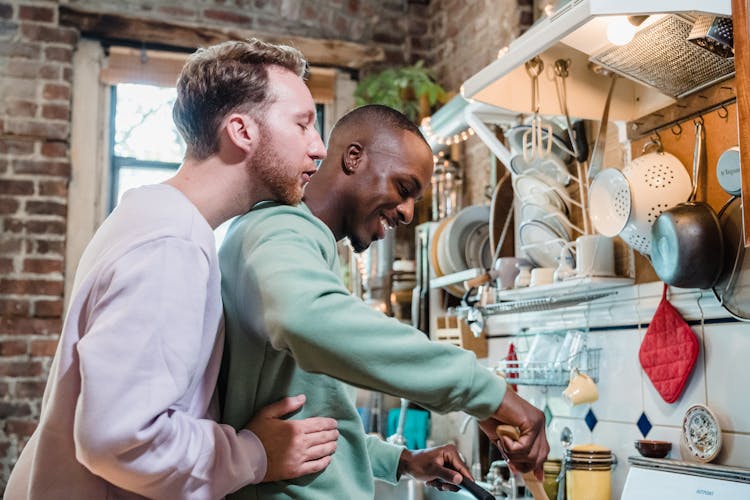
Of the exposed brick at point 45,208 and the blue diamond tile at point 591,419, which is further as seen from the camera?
the exposed brick at point 45,208

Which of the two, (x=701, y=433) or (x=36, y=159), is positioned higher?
(x=36, y=159)

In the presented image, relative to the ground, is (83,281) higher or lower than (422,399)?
higher

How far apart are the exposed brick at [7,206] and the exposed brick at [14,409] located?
799 millimetres

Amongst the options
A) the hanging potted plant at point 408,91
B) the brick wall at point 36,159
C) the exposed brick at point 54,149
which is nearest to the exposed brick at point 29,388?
the brick wall at point 36,159

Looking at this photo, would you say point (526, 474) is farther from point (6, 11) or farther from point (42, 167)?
point (6, 11)

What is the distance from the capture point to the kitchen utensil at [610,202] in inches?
76.5

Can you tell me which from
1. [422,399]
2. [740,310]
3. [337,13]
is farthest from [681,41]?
[337,13]

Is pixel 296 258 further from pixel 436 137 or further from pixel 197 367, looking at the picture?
pixel 436 137

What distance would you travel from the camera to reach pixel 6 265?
3379 millimetres

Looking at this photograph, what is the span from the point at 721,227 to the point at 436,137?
158 centimetres

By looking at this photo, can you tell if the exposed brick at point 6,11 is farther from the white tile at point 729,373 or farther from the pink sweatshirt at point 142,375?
the white tile at point 729,373

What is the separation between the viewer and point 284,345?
94 cm

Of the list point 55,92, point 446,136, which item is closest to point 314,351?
point 446,136

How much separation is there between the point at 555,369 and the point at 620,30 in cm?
102
